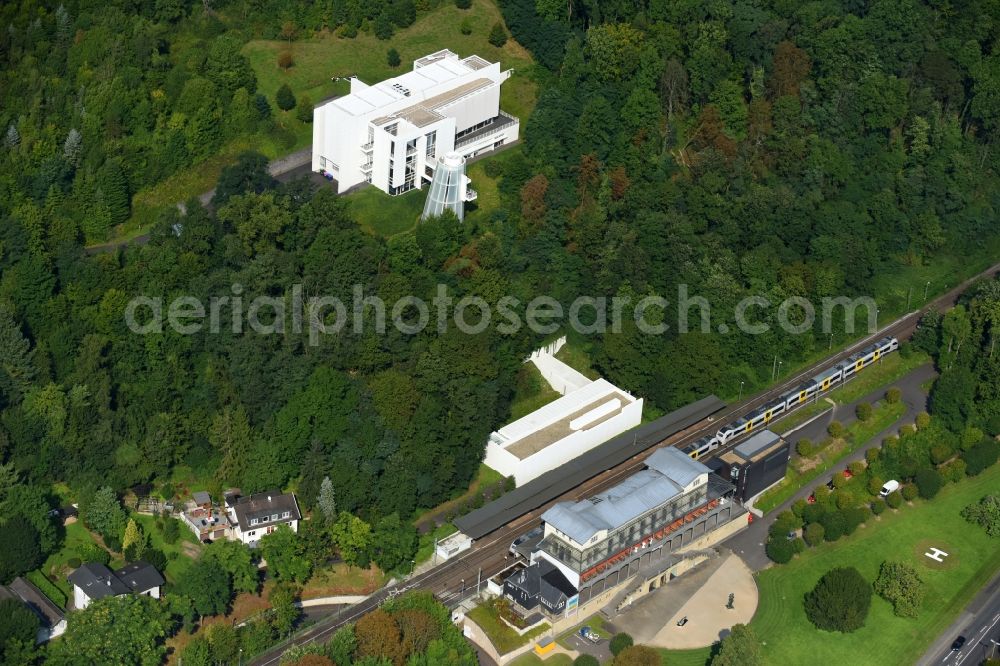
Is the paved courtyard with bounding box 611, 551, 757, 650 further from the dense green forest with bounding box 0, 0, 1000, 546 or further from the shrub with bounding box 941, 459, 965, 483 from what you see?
the shrub with bounding box 941, 459, 965, 483

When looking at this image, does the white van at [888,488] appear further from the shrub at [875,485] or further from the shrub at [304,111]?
the shrub at [304,111]

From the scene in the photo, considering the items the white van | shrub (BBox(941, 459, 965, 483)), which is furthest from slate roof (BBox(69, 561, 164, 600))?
shrub (BBox(941, 459, 965, 483))

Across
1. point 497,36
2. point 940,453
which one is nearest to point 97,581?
point 940,453

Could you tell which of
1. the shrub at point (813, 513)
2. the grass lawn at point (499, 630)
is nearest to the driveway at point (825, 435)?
the shrub at point (813, 513)

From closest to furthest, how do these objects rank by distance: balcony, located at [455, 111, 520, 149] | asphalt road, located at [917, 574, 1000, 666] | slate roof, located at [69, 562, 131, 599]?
slate roof, located at [69, 562, 131, 599], asphalt road, located at [917, 574, 1000, 666], balcony, located at [455, 111, 520, 149]

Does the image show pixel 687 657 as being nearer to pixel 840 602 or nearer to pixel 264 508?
pixel 840 602

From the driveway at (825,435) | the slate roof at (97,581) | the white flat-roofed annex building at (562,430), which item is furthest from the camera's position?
the white flat-roofed annex building at (562,430)

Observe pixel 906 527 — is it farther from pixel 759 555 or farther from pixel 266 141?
pixel 266 141
